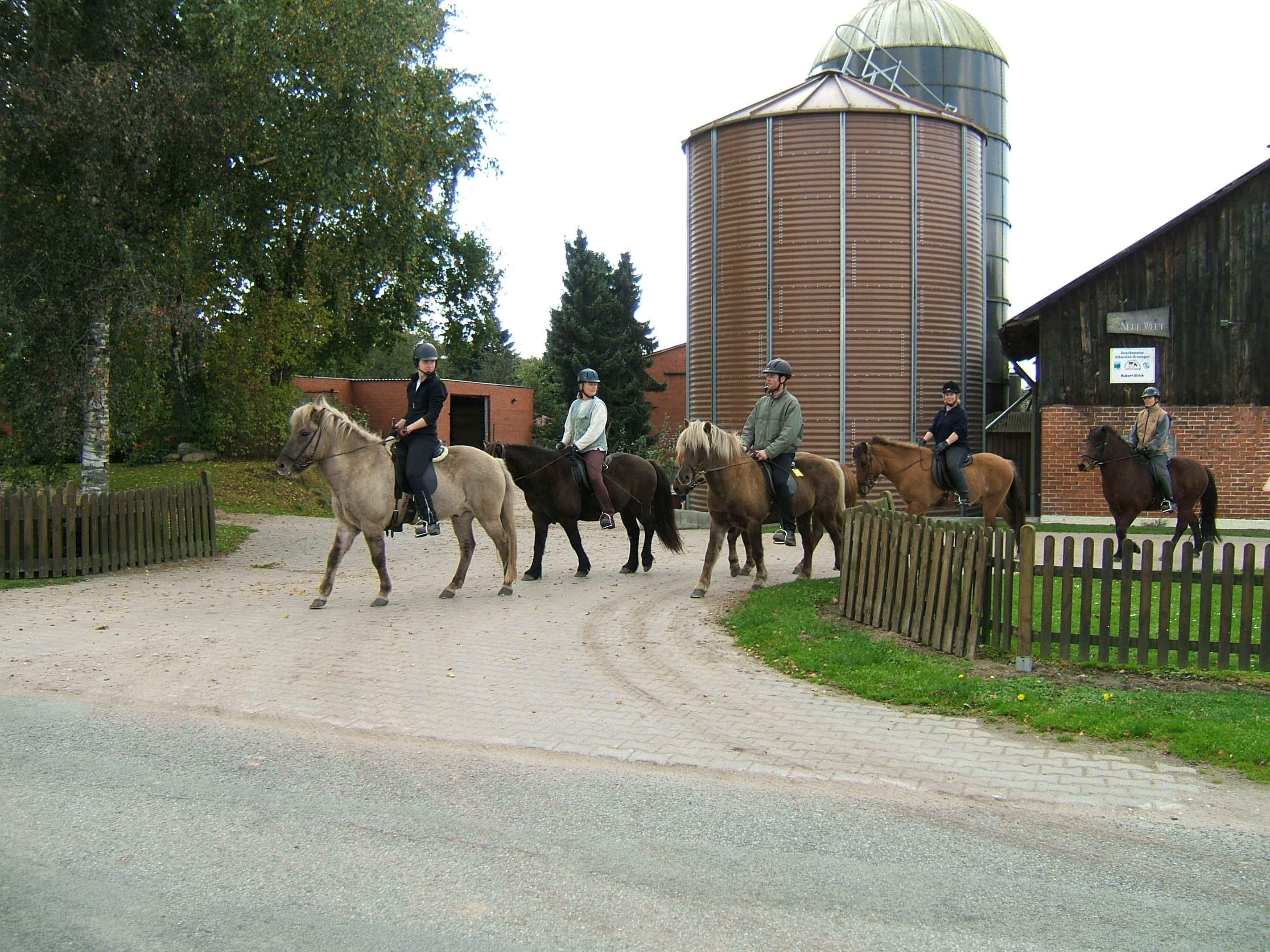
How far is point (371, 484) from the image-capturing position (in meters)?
11.8

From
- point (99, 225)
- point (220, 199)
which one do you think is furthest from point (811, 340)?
point (99, 225)

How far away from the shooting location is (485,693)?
25.7 ft

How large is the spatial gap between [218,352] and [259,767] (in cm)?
2141

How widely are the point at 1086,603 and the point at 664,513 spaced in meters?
7.30

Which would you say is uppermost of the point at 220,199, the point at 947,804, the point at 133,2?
the point at 133,2

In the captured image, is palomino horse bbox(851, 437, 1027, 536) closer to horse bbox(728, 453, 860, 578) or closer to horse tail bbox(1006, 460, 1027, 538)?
horse bbox(728, 453, 860, 578)

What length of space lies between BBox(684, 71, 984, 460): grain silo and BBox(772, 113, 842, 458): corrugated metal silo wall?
0.09ft

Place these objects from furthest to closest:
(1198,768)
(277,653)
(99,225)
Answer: (99,225) → (277,653) → (1198,768)

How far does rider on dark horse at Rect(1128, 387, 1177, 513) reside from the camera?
1527cm

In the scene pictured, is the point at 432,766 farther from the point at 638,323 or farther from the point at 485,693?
the point at 638,323

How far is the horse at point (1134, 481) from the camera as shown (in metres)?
15.3

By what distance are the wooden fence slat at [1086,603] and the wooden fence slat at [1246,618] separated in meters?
1.03

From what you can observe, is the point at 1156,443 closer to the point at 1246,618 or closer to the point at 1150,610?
the point at 1246,618

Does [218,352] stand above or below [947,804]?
above
